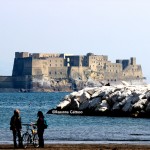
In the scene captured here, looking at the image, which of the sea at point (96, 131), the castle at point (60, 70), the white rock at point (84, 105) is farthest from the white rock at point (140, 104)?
the castle at point (60, 70)

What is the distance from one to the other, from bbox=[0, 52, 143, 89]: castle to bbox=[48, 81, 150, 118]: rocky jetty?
104 meters

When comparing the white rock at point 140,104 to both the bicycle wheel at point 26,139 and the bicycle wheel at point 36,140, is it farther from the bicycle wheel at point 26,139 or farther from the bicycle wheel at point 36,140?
the bicycle wheel at point 36,140

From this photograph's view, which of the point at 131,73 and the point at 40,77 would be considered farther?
the point at 131,73

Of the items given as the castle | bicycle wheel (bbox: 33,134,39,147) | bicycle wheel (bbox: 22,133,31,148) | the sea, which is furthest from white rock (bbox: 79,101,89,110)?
the castle

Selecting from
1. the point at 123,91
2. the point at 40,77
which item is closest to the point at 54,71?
the point at 40,77

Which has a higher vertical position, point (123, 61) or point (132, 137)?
point (123, 61)

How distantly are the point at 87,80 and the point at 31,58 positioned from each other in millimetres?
16509

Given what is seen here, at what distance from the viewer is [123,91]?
49.7 meters

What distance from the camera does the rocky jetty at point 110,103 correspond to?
45656 millimetres

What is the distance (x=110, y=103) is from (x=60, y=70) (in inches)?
4611

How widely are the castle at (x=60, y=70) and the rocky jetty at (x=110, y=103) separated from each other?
104 m

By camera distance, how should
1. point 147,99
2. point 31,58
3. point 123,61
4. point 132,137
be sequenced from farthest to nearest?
point 123,61 < point 31,58 < point 147,99 < point 132,137

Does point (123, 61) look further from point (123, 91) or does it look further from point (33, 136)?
point (33, 136)

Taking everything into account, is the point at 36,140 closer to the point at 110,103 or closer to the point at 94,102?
the point at 110,103
